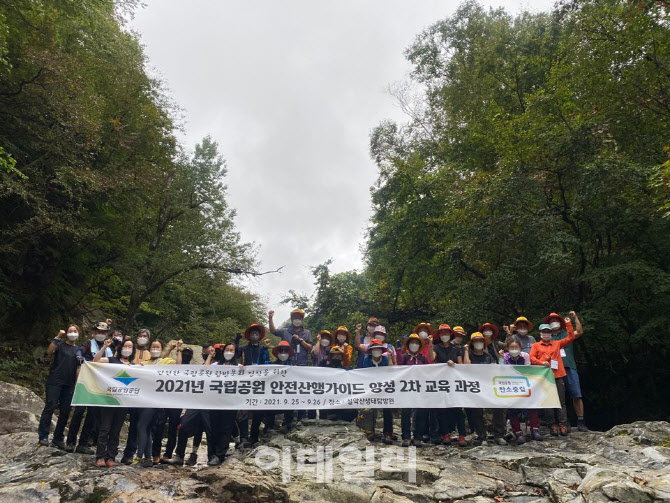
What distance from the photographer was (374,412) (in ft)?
27.3

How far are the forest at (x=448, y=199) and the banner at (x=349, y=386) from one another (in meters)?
4.16

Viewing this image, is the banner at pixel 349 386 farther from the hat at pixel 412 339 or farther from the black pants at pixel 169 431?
the hat at pixel 412 339

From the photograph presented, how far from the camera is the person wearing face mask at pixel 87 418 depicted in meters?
7.00

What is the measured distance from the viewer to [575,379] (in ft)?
27.3

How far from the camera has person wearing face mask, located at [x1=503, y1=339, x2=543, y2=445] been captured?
301 inches

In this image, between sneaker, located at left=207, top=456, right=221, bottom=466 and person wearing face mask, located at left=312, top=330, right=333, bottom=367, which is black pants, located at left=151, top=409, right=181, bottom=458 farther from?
person wearing face mask, located at left=312, top=330, right=333, bottom=367

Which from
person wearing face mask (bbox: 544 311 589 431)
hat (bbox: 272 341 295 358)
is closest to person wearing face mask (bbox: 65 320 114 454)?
hat (bbox: 272 341 295 358)

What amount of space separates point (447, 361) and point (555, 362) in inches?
76.1

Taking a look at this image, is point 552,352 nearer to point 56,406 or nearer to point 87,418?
point 87,418

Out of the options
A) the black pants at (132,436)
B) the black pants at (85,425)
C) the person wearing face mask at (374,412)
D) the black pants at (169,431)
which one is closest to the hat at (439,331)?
the person wearing face mask at (374,412)

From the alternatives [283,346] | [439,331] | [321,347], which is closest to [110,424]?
[283,346]

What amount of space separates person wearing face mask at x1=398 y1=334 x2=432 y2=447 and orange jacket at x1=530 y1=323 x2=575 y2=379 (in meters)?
1.92

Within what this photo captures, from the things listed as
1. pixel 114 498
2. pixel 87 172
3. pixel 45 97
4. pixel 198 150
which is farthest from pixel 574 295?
pixel 198 150

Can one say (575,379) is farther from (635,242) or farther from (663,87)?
(663,87)
